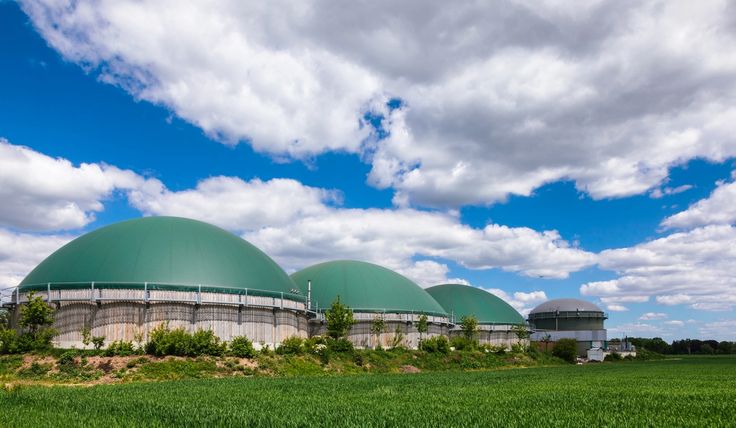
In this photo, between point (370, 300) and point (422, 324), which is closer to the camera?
point (370, 300)

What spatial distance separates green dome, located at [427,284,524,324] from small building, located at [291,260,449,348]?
20641mm

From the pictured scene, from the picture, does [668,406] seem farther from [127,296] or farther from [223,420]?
[127,296]

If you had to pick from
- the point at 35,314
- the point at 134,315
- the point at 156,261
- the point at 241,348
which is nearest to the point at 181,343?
the point at 241,348

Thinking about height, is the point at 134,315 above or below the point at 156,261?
below

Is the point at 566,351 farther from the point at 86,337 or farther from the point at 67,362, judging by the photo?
the point at 67,362

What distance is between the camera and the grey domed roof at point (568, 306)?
14751 cm

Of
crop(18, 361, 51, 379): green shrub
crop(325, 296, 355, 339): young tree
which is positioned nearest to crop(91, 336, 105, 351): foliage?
crop(18, 361, 51, 379): green shrub

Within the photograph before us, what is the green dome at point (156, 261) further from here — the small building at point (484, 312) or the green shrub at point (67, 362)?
the small building at point (484, 312)

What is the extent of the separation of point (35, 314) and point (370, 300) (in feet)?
134

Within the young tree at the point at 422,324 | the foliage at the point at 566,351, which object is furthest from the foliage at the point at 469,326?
the young tree at the point at 422,324

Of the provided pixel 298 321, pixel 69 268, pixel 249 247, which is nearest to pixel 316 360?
pixel 298 321

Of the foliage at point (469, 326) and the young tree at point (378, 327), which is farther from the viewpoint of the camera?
the foliage at point (469, 326)

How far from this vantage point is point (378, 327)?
74625 mm

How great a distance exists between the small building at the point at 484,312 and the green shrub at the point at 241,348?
2234 inches
